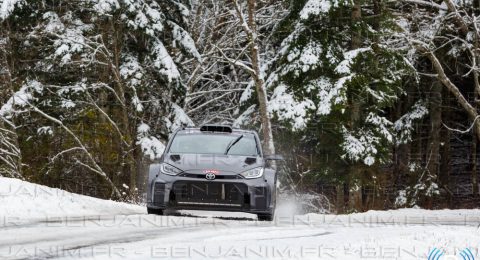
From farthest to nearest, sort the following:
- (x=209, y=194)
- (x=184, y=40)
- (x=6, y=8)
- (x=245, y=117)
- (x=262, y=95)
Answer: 1. (x=245, y=117)
2. (x=184, y=40)
3. (x=262, y=95)
4. (x=6, y=8)
5. (x=209, y=194)

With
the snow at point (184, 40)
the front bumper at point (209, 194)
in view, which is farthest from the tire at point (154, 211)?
the snow at point (184, 40)

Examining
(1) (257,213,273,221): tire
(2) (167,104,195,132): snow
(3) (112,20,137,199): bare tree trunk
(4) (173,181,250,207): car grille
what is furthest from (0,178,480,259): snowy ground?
(2) (167,104,195,132): snow

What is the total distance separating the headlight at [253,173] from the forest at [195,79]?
39.9ft

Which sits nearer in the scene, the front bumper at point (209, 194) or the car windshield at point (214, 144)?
the front bumper at point (209, 194)

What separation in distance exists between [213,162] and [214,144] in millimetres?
1303

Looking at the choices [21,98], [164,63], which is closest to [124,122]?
[164,63]

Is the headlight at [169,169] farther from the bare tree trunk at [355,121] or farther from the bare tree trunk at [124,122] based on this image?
the bare tree trunk at [355,121]

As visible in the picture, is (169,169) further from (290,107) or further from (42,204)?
(290,107)

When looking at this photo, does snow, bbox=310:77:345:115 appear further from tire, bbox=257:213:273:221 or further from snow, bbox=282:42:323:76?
tire, bbox=257:213:273:221

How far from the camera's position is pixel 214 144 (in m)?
14.2

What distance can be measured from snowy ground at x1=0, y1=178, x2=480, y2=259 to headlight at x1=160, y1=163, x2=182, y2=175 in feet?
2.58

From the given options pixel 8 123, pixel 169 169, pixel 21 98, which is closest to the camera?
pixel 169 169

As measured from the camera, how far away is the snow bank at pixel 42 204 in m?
12.5

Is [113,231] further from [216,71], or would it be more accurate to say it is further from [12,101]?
[216,71]
